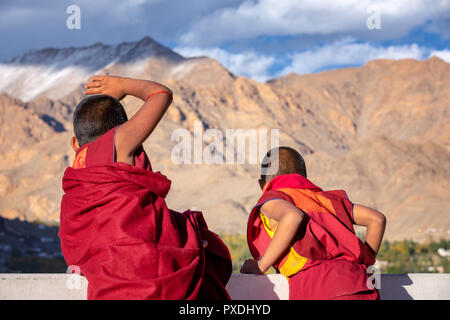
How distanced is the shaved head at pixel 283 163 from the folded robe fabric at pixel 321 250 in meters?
0.06

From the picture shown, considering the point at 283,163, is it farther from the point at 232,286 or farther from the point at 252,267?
the point at 232,286

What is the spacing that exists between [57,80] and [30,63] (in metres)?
10.2

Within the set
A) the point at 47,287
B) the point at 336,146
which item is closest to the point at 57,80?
the point at 336,146

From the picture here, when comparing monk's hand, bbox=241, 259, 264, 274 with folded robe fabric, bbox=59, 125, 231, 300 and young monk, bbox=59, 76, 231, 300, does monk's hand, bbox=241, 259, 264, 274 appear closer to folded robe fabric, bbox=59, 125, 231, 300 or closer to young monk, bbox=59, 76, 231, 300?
young monk, bbox=59, 76, 231, 300

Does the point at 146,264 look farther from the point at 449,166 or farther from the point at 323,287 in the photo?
the point at 449,166

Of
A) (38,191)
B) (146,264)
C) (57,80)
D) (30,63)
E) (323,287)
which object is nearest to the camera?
(146,264)

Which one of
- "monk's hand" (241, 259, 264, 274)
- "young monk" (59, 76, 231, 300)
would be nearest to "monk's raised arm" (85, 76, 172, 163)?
"young monk" (59, 76, 231, 300)

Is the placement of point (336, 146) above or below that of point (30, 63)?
below

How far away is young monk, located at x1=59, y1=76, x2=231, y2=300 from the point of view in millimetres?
1823

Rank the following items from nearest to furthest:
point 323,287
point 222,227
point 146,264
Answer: point 146,264, point 323,287, point 222,227

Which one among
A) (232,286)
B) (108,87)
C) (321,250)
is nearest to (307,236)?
(321,250)

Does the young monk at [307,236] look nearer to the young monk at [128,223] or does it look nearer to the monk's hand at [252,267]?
the monk's hand at [252,267]

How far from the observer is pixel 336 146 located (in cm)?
5394

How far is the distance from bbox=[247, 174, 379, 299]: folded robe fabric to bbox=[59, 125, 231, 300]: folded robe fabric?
37 centimetres
